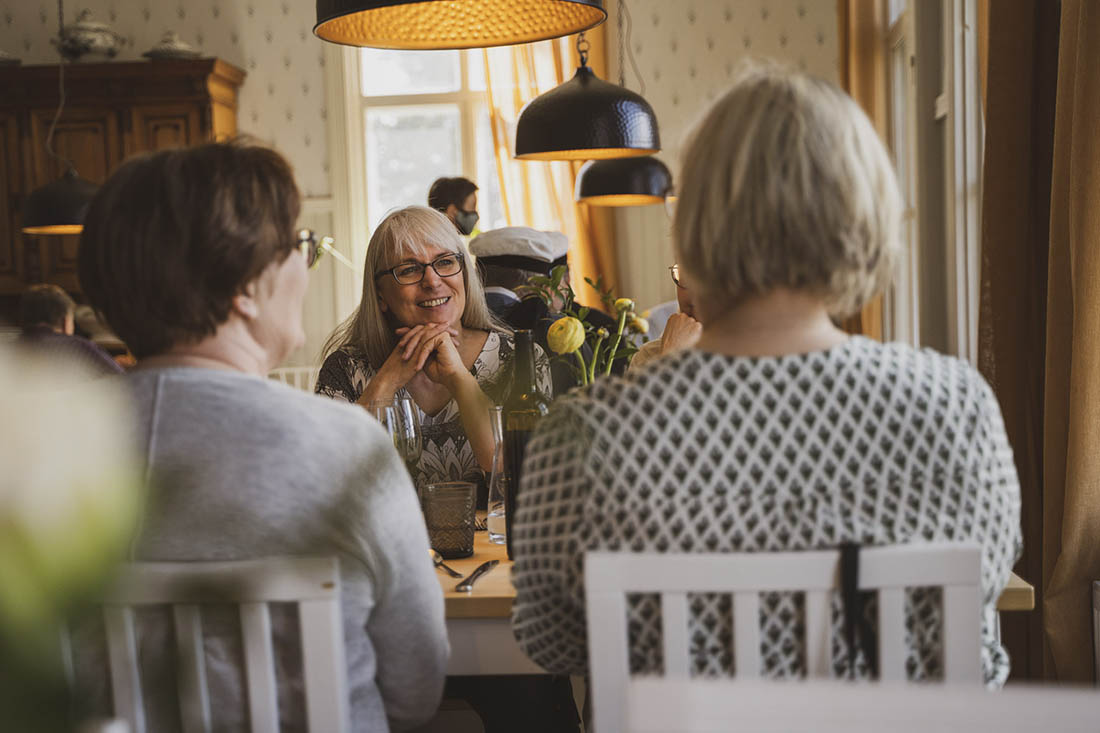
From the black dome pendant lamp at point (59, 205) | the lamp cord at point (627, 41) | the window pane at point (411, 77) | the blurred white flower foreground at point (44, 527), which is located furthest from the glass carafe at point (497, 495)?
the window pane at point (411, 77)

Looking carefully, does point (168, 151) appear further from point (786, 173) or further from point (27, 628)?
point (27, 628)

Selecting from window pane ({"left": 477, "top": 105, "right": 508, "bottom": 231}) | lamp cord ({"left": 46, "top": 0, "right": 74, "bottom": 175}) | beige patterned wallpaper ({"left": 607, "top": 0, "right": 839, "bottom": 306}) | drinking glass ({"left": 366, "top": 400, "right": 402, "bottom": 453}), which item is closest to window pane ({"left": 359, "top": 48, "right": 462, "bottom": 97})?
window pane ({"left": 477, "top": 105, "right": 508, "bottom": 231})

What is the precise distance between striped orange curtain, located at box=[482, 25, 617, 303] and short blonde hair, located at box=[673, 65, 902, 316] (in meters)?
5.06

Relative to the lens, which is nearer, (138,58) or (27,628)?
(27,628)

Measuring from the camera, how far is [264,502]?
957mm

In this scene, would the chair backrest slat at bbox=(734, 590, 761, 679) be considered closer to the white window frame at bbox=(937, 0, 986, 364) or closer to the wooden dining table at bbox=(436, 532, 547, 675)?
the wooden dining table at bbox=(436, 532, 547, 675)

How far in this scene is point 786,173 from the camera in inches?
34.7

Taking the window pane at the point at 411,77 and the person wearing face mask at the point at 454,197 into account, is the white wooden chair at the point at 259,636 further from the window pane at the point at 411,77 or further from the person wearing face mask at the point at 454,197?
the window pane at the point at 411,77

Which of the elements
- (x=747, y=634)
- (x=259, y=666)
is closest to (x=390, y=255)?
(x=259, y=666)

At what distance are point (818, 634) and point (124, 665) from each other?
2.00 feet

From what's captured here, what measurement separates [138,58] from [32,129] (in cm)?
77

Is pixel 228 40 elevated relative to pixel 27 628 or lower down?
elevated

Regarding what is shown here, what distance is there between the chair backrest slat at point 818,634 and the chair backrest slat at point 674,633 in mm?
101

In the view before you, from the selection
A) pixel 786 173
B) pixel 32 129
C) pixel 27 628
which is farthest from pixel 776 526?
pixel 32 129
